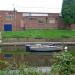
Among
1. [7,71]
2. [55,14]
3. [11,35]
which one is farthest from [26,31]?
[7,71]

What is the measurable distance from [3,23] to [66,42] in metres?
9.01

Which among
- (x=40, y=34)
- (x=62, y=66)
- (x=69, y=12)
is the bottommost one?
(x=40, y=34)

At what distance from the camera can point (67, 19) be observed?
46.7 meters

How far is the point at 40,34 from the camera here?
4403cm

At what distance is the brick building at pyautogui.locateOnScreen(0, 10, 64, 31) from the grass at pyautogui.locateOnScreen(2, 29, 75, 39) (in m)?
1.51

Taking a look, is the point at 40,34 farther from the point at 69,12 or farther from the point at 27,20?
the point at 69,12

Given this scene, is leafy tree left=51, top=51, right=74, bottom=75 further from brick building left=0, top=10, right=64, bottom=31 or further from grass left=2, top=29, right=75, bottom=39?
brick building left=0, top=10, right=64, bottom=31

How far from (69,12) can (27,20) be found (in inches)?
227

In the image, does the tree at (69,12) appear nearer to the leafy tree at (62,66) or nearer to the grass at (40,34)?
the grass at (40,34)

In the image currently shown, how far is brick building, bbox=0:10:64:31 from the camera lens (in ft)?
155

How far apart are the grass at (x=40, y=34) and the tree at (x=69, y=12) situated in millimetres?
1450

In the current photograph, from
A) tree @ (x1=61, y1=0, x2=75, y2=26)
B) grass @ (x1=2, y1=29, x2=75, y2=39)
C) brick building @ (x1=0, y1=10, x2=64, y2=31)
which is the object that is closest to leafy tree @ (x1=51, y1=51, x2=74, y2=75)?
grass @ (x1=2, y1=29, x2=75, y2=39)

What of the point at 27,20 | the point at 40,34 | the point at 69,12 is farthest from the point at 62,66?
the point at 27,20

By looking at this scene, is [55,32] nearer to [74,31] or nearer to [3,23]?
[74,31]
